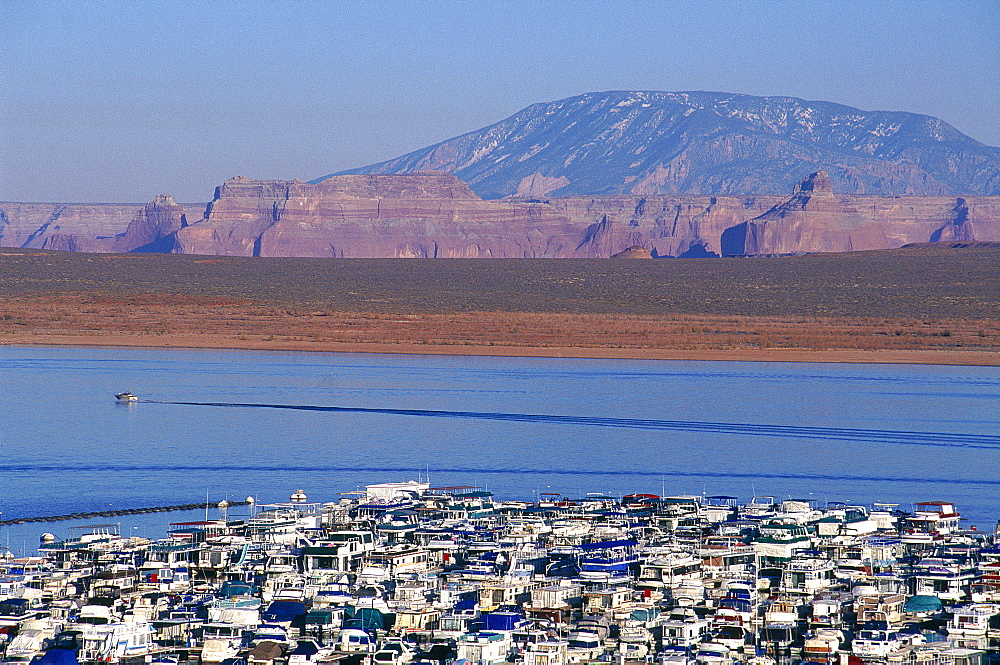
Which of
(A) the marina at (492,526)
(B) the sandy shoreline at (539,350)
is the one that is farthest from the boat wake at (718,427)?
(B) the sandy shoreline at (539,350)

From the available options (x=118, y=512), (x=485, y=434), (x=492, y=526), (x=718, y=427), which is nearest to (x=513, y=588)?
(x=492, y=526)

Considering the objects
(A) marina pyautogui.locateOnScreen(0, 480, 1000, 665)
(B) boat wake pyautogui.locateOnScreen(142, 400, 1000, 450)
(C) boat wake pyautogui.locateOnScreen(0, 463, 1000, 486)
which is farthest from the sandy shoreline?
(A) marina pyautogui.locateOnScreen(0, 480, 1000, 665)

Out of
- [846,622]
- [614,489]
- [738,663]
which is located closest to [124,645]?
[738,663]

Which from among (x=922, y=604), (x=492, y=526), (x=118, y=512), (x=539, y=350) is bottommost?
(x=118, y=512)

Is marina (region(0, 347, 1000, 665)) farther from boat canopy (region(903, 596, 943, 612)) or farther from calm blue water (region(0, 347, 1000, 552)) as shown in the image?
calm blue water (region(0, 347, 1000, 552))

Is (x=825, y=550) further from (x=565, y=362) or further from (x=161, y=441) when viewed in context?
(x=565, y=362)

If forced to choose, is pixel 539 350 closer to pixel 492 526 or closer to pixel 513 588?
pixel 492 526
